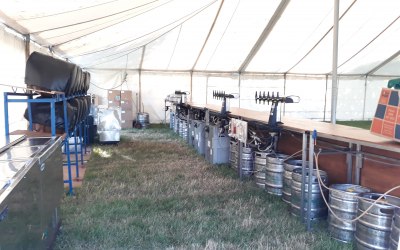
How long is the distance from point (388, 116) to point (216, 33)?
726 cm

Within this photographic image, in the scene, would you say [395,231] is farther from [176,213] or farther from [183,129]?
[183,129]

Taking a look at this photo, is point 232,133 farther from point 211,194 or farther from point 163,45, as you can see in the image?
point 163,45

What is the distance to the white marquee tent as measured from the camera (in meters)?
4.20

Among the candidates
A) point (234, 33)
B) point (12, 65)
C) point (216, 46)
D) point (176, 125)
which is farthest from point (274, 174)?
point (216, 46)

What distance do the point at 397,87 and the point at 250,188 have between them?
233 cm

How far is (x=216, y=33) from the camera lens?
923 cm

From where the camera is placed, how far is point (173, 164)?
5.74 m

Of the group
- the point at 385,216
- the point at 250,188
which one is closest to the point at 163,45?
the point at 250,188

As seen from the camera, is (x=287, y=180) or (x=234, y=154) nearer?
(x=287, y=180)

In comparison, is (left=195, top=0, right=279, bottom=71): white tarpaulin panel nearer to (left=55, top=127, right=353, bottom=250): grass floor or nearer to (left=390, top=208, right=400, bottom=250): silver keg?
(left=55, top=127, right=353, bottom=250): grass floor

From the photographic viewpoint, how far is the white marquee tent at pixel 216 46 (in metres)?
4.20

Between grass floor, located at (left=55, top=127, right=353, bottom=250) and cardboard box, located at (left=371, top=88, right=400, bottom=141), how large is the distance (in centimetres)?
101

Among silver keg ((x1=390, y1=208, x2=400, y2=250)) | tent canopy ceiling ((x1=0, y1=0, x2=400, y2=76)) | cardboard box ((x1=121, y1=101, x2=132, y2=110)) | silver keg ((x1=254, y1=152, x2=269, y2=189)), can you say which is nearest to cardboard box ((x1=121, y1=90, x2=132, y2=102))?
cardboard box ((x1=121, y1=101, x2=132, y2=110))

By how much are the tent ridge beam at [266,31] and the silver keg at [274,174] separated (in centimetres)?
491
